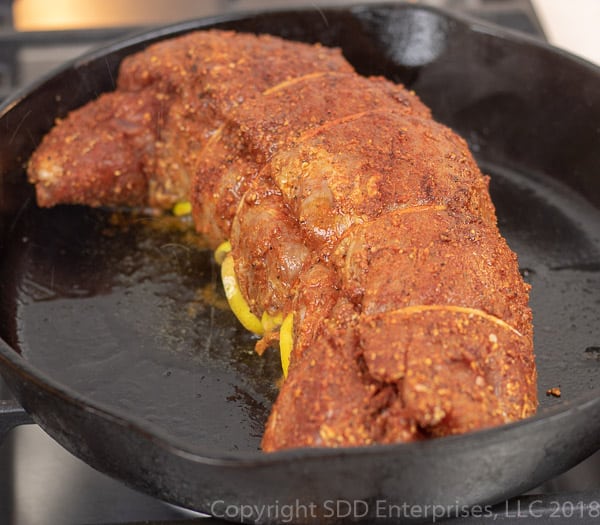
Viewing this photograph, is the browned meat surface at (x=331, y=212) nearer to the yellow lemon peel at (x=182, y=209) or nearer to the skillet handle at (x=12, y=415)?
the yellow lemon peel at (x=182, y=209)

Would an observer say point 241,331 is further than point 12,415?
Yes

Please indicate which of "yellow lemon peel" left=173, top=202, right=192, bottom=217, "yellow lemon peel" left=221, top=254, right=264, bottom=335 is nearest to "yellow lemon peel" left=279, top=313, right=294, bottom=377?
"yellow lemon peel" left=221, top=254, right=264, bottom=335

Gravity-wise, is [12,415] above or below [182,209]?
below

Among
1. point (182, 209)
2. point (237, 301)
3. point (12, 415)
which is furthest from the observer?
point (182, 209)

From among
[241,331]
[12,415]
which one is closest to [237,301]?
[241,331]

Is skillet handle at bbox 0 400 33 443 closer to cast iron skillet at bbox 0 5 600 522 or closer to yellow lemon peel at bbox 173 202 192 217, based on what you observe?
cast iron skillet at bbox 0 5 600 522

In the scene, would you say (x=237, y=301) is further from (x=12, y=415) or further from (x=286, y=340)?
(x=12, y=415)
